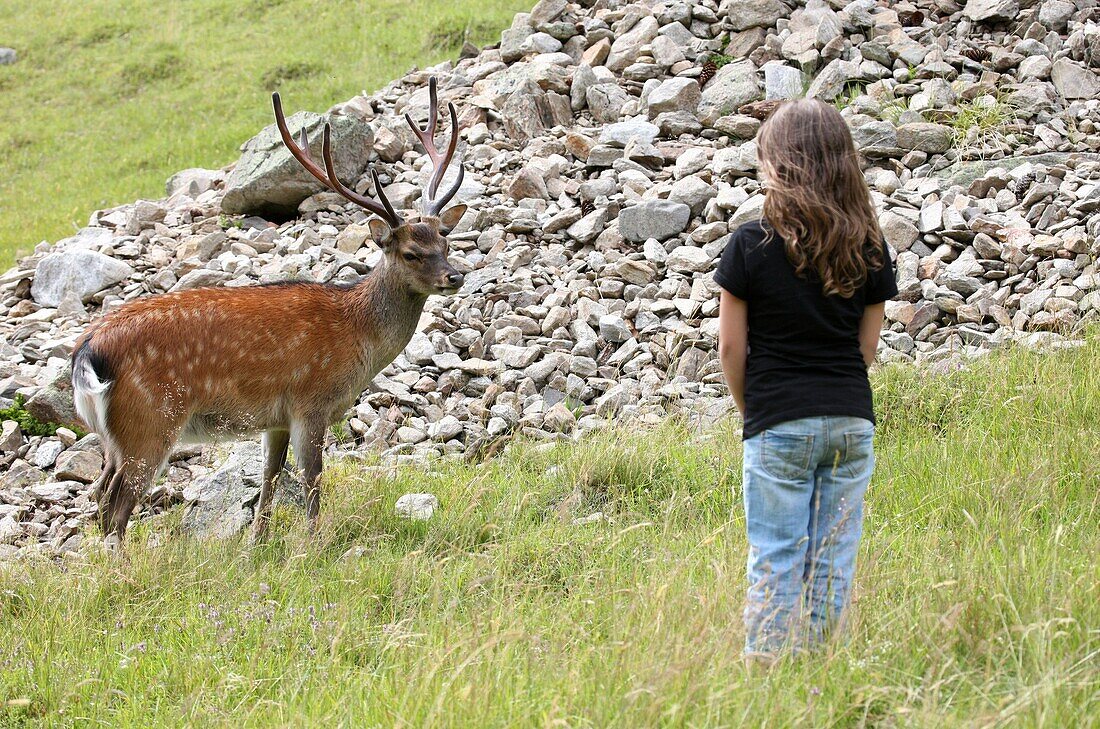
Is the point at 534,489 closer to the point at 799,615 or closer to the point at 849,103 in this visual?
the point at 799,615

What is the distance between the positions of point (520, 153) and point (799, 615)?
28.6 feet

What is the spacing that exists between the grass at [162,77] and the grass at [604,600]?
1124cm

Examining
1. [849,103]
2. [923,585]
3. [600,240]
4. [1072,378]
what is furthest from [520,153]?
[923,585]

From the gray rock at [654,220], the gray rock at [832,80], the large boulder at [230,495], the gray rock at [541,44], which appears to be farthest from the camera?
the gray rock at [541,44]

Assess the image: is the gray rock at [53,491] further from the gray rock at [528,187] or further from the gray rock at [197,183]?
the gray rock at [197,183]

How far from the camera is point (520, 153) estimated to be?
11.4 meters

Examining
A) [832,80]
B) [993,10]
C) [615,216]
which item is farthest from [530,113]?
[993,10]

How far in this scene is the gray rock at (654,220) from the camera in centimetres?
962

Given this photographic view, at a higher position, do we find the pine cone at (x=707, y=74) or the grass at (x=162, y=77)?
the pine cone at (x=707, y=74)

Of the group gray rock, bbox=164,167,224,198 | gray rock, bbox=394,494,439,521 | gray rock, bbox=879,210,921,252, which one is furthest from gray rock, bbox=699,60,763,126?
gray rock, bbox=394,494,439,521

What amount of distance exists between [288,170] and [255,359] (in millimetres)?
5151

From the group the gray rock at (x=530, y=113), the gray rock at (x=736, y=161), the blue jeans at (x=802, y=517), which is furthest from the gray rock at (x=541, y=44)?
the blue jeans at (x=802, y=517)

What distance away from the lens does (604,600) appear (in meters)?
4.17

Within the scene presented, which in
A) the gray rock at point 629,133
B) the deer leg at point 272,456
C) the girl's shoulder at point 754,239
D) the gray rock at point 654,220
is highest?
the girl's shoulder at point 754,239
